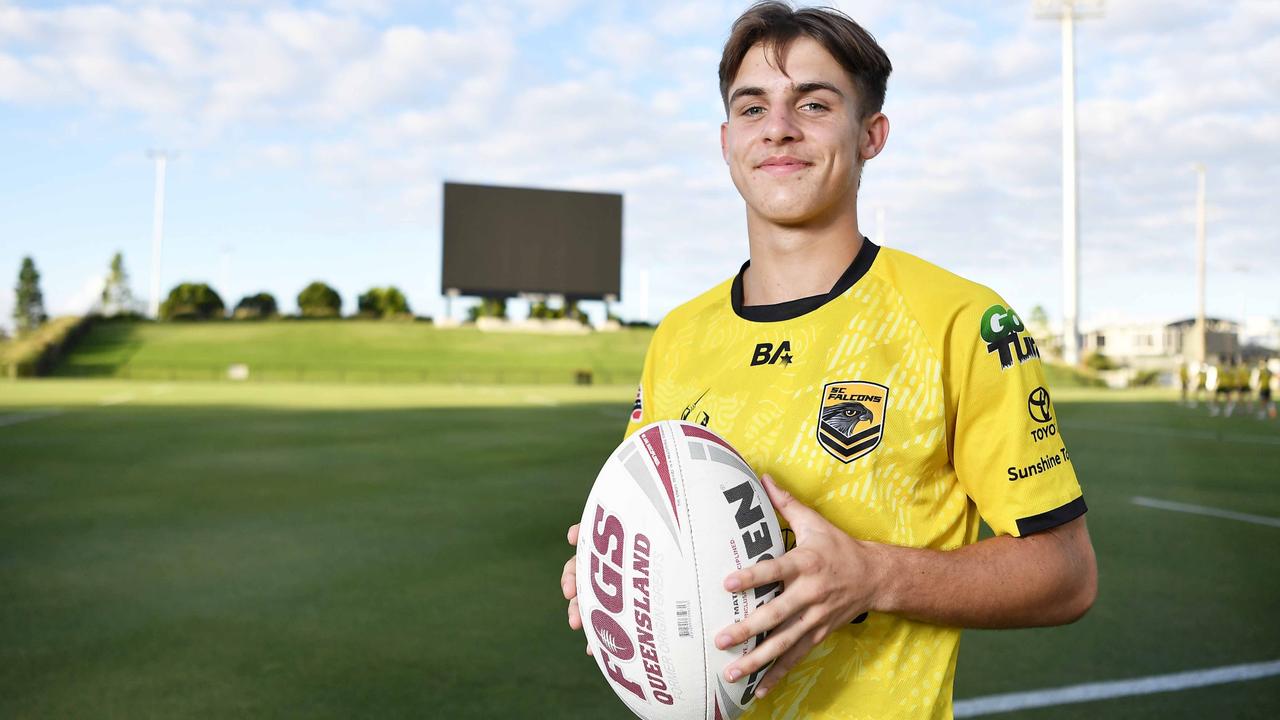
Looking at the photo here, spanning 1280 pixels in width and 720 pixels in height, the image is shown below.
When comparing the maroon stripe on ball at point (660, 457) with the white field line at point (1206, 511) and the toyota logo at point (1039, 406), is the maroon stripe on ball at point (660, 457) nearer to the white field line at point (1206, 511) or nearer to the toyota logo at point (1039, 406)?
the toyota logo at point (1039, 406)

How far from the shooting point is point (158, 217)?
2810 inches

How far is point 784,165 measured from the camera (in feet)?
5.75

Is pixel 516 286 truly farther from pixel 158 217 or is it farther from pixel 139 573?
pixel 139 573

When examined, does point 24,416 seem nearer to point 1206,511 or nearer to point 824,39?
point 1206,511

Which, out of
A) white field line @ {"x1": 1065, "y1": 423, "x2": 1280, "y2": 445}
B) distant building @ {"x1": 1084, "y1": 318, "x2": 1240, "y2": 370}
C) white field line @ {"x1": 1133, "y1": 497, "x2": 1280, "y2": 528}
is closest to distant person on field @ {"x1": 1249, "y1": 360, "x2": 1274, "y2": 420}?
white field line @ {"x1": 1065, "y1": 423, "x2": 1280, "y2": 445}

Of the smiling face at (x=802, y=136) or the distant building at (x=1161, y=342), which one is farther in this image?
the distant building at (x=1161, y=342)

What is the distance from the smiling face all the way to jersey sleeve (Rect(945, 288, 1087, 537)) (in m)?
0.34

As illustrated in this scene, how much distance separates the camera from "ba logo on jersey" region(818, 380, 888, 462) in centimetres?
167

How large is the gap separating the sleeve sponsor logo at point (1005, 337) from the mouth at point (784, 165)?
43cm

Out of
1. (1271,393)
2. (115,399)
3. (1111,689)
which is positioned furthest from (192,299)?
(1111,689)

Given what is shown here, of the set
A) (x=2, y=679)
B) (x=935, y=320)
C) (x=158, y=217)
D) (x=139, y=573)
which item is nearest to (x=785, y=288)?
(x=935, y=320)

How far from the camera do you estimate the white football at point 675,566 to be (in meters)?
1.54

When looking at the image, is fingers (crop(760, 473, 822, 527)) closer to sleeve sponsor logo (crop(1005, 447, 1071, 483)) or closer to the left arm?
the left arm

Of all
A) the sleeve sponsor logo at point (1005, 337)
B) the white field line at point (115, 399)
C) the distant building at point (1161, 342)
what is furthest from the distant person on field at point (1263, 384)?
the distant building at point (1161, 342)
